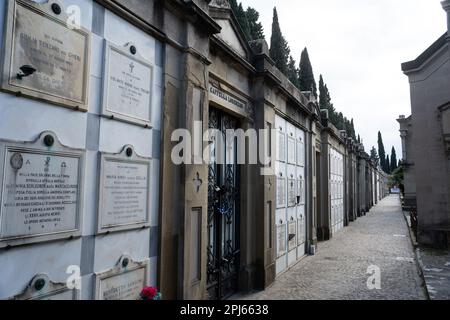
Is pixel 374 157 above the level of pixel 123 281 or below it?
above

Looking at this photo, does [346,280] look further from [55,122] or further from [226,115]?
[55,122]

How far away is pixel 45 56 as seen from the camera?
8.87 ft

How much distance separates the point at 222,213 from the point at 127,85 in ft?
10.9

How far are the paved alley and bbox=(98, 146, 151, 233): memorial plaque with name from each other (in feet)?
11.8

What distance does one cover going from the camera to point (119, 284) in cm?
343

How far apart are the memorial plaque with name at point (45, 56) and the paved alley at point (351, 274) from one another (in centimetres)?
502

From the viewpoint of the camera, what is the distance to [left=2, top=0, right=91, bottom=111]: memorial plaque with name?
2.46 m

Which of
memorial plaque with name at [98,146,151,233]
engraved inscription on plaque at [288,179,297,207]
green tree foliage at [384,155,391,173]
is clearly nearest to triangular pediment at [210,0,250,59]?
memorial plaque with name at [98,146,151,233]

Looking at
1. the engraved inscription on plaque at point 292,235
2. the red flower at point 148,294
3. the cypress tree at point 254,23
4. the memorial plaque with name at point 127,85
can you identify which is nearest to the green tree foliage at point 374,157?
the cypress tree at point 254,23

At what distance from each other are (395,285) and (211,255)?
13.4ft

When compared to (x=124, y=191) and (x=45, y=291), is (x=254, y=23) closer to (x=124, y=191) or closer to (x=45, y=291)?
(x=124, y=191)

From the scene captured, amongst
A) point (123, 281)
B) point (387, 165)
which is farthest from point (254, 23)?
point (387, 165)

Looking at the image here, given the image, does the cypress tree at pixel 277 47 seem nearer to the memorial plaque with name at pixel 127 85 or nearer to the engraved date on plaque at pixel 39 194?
the memorial plaque with name at pixel 127 85

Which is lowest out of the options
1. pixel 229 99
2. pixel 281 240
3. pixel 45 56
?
pixel 281 240
